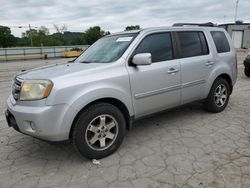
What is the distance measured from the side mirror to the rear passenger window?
1.09 m

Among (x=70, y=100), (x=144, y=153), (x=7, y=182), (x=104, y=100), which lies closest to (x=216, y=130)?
(x=144, y=153)

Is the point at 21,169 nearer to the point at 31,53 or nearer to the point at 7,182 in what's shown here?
the point at 7,182

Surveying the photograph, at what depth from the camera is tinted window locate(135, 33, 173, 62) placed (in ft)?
13.5

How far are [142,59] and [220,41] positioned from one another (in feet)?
8.21

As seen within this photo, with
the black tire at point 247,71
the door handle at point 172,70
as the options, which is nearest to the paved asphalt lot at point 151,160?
the door handle at point 172,70

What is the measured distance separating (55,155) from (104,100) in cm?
112

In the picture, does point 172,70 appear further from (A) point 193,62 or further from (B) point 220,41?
(B) point 220,41

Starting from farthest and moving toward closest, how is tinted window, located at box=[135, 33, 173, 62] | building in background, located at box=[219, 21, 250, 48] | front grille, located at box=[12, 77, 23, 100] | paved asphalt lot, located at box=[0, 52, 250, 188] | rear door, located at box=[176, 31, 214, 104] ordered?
building in background, located at box=[219, 21, 250, 48] → rear door, located at box=[176, 31, 214, 104] → tinted window, located at box=[135, 33, 173, 62] → front grille, located at box=[12, 77, 23, 100] → paved asphalt lot, located at box=[0, 52, 250, 188]

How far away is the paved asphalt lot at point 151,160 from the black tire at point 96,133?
13 cm

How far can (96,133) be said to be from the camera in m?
3.58

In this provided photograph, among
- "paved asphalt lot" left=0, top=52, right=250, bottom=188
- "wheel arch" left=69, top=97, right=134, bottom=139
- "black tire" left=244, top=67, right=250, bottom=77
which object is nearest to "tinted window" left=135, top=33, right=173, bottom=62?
"wheel arch" left=69, top=97, right=134, bottom=139

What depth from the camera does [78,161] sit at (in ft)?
12.0

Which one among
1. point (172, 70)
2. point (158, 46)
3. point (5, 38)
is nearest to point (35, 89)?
point (158, 46)

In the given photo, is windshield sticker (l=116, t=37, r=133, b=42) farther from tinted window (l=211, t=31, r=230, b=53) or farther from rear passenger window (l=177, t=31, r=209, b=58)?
tinted window (l=211, t=31, r=230, b=53)
